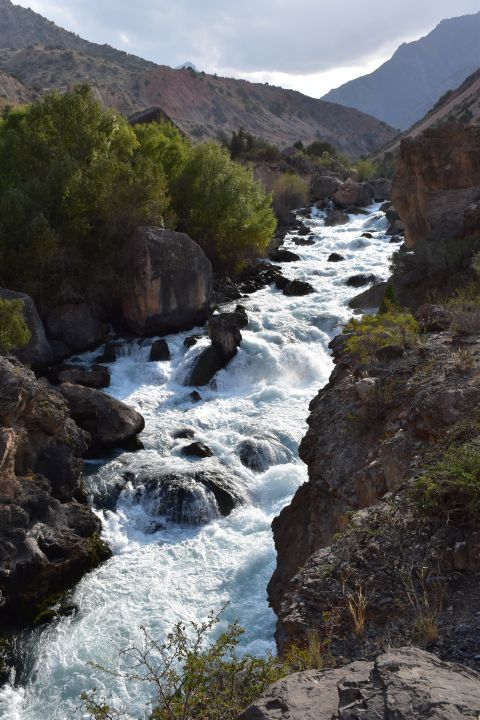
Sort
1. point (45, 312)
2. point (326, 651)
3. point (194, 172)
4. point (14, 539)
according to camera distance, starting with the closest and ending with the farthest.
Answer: point (326, 651)
point (14, 539)
point (45, 312)
point (194, 172)

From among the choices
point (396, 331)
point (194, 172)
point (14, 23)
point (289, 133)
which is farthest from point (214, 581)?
point (14, 23)

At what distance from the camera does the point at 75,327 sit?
747 inches

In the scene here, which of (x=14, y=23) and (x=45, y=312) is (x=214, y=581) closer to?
(x=45, y=312)

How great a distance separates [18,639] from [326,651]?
20.6 ft

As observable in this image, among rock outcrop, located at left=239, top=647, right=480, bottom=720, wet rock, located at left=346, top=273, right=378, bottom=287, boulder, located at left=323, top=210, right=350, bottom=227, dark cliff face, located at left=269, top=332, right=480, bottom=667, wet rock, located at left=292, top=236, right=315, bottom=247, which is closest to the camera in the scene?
rock outcrop, located at left=239, top=647, right=480, bottom=720

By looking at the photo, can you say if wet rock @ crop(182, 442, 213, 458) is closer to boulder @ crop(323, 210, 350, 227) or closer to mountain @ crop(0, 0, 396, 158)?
boulder @ crop(323, 210, 350, 227)

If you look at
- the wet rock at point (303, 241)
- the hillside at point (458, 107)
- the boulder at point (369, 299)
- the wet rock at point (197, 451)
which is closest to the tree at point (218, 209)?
the boulder at point (369, 299)

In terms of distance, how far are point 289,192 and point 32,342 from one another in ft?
101

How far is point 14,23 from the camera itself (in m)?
112

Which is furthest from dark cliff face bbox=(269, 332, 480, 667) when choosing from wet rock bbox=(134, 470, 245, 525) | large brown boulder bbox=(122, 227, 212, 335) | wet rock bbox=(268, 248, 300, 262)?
wet rock bbox=(268, 248, 300, 262)

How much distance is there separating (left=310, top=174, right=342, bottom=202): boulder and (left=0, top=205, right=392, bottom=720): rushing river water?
26.4m

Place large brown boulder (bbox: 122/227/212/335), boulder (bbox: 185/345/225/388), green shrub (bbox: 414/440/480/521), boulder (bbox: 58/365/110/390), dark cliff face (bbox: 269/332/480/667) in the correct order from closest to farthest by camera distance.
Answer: dark cliff face (bbox: 269/332/480/667), green shrub (bbox: 414/440/480/521), boulder (bbox: 58/365/110/390), boulder (bbox: 185/345/225/388), large brown boulder (bbox: 122/227/212/335)

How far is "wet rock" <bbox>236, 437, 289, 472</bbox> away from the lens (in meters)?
13.3

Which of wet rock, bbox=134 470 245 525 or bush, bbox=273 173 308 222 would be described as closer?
wet rock, bbox=134 470 245 525
